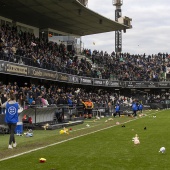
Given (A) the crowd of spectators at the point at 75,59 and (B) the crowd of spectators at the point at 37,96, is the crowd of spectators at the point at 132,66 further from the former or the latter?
(B) the crowd of spectators at the point at 37,96

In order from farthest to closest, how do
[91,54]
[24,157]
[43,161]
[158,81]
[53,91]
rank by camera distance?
[158,81], [91,54], [53,91], [24,157], [43,161]

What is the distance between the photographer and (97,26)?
2124 inches

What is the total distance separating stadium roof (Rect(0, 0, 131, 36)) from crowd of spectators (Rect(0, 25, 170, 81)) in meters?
2.12

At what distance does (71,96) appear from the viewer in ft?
129

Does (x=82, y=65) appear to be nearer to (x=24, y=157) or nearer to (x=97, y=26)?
(x=97, y=26)

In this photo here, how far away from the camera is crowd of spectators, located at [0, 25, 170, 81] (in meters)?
34.4

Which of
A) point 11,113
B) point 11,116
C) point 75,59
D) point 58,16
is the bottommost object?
point 11,116

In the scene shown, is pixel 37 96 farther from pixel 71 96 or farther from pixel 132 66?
pixel 132 66

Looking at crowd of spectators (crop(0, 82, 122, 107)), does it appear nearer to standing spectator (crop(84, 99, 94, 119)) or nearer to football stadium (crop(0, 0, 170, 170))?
football stadium (crop(0, 0, 170, 170))

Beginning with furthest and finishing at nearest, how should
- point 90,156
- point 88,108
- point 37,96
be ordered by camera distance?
point 88,108 < point 37,96 < point 90,156

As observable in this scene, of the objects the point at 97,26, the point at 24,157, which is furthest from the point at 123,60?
the point at 24,157

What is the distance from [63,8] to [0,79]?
11.2 meters

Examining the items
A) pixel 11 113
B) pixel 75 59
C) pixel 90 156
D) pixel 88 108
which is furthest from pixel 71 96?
pixel 90 156

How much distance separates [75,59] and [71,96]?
46.5ft
